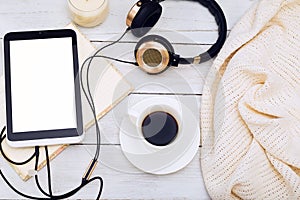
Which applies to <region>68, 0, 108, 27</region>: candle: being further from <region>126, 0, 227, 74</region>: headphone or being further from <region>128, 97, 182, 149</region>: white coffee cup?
<region>128, 97, 182, 149</region>: white coffee cup

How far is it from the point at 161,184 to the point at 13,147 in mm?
241

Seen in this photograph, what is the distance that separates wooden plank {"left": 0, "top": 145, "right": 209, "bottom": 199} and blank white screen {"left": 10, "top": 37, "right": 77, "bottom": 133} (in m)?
0.07

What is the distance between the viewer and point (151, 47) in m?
1.01

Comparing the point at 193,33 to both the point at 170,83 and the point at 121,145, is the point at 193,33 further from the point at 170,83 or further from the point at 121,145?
the point at 121,145

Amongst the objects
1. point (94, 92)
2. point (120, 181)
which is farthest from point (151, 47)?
point (120, 181)

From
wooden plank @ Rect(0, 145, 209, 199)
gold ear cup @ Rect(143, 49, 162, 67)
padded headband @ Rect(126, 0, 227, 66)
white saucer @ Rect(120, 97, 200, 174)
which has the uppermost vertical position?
padded headband @ Rect(126, 0, 227, 66)

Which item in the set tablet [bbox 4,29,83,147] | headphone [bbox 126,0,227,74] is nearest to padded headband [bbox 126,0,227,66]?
headphone [bbox 126,0,227,74]

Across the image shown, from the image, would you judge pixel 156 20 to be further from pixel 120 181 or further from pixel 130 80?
pixel 120 181

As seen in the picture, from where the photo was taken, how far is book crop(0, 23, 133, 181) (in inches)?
39.0

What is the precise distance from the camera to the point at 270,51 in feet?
3.27

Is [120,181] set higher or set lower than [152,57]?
lower

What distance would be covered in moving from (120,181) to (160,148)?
0.09 m

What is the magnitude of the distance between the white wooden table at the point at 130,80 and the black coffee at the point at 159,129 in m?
0.06

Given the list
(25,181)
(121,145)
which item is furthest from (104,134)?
(25,181)
